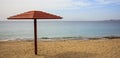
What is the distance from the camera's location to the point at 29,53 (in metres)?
7.81

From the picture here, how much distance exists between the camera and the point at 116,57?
720cm

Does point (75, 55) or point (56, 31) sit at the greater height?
point (75, 55)

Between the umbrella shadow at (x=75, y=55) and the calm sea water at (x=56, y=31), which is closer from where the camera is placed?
the umbrella shadow at (x=75, y=55)

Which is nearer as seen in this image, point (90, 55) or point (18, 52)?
point (90, 55)

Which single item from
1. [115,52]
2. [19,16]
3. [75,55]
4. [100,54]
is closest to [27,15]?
[19,16]

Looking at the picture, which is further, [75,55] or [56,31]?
[56,31]

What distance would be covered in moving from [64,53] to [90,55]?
89 cm

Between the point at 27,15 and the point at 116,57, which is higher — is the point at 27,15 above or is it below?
above

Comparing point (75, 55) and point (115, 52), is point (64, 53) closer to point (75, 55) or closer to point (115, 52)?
point (75, 55)

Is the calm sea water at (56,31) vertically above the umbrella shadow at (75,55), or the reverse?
the umbrella shadow at (75,55)

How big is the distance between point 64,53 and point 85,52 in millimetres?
759

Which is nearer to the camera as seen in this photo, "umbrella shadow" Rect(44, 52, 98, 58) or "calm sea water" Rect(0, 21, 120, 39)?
"umbrella shadow" Rect(44, 52, 98, 58)

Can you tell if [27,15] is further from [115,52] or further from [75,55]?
[115,52]

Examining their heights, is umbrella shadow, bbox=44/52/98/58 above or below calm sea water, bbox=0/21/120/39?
above
